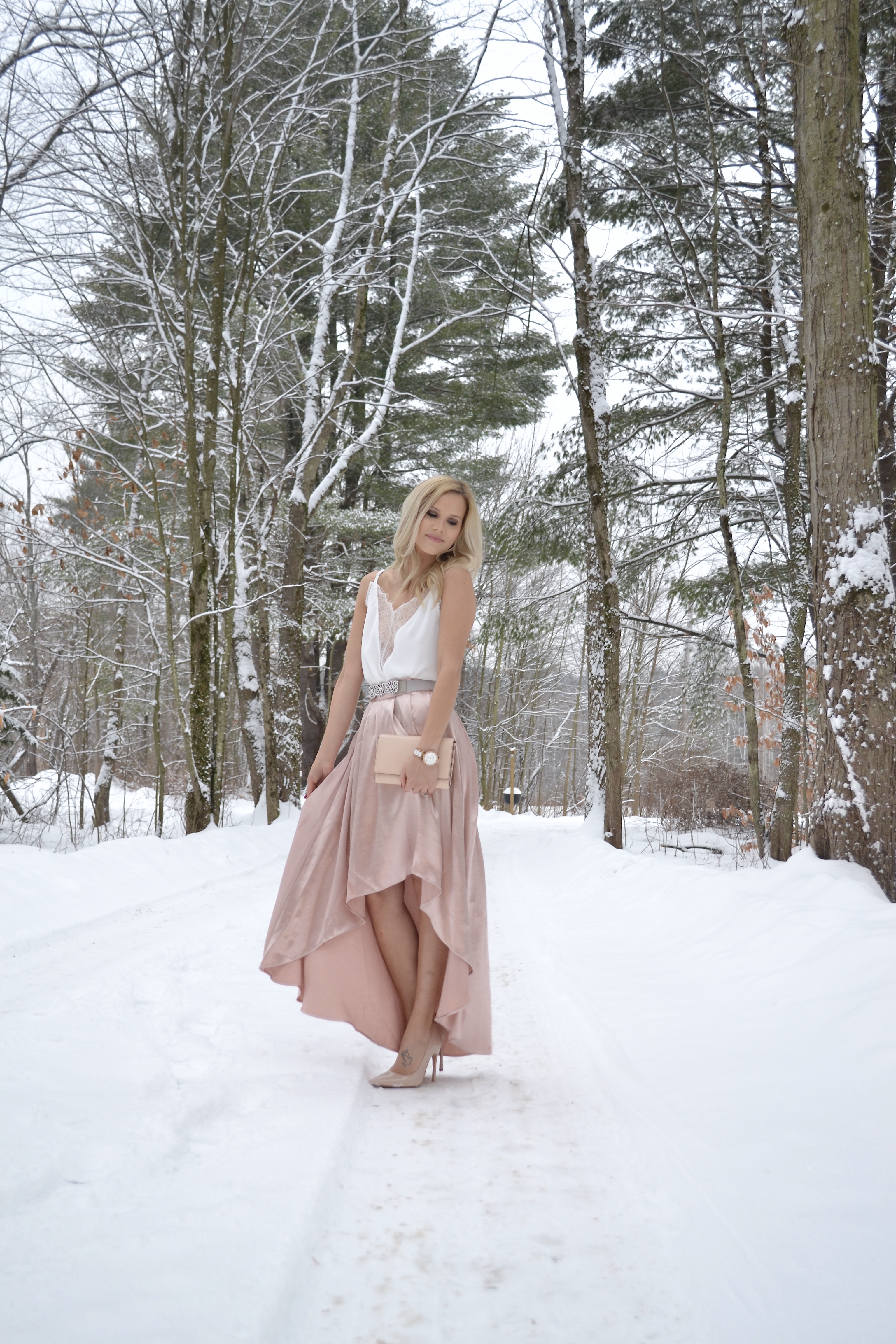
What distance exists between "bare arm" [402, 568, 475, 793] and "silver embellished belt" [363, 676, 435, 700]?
0.05 m

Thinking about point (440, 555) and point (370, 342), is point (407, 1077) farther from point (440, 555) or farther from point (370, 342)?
point (370, 342)

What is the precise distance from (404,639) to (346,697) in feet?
1.09

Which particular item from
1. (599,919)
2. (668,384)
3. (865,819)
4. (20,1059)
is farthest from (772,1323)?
(668,384)

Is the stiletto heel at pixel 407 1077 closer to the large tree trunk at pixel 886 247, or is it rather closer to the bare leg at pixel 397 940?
the bare leg at pixel 397 940

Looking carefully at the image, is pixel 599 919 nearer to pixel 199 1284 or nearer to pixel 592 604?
pixel 199 1284

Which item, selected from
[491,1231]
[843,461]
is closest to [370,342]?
[843,461]

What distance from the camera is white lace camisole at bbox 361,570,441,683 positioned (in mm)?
2742

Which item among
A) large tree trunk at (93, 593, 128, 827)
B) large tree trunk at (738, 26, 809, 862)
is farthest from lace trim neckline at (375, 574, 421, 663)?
large tree trunk at (93, 593, 128, 827)

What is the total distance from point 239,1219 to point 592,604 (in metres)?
8.79

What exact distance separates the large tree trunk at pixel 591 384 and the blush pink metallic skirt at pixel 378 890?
625 cm

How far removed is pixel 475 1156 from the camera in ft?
6.70

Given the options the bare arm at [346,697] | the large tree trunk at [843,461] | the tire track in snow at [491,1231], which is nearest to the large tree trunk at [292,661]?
the large tree trunk at [843,461]

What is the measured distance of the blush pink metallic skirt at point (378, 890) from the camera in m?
2.57

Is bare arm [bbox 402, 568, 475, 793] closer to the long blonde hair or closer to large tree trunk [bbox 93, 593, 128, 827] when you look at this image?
the long blonde hair
